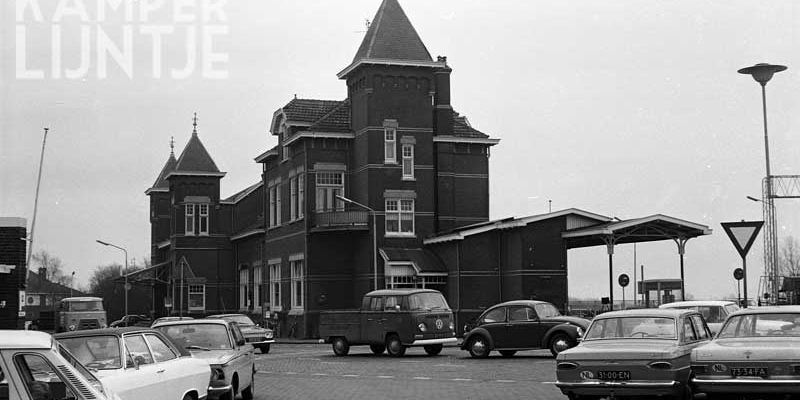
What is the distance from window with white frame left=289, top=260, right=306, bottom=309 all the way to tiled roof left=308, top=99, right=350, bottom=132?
7156 millimetres

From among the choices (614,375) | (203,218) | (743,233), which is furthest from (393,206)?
(614,375)

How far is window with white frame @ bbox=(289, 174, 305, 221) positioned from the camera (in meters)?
56.4

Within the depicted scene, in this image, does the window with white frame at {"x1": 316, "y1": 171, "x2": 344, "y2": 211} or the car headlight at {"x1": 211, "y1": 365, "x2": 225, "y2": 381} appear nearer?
the car headlight at {"x1": 211, "y1": 365, "x2": 225, "y2": 381}

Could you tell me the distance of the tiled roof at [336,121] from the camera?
55.0 metres

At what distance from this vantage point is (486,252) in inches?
2009

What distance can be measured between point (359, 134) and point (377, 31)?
5.26 m

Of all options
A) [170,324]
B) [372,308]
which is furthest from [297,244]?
[170,324]

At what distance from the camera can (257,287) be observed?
68062 millimetres

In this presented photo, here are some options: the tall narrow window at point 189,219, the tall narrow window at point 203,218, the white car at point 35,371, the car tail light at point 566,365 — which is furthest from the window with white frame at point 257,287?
the white car at point 35,371

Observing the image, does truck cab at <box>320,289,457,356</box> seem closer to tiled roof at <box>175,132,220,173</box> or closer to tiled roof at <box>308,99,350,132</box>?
tiled roof at <box>308,99,350,132</box>

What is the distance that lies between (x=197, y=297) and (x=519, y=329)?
1888 inches

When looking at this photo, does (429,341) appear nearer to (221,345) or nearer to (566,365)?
(221,345)

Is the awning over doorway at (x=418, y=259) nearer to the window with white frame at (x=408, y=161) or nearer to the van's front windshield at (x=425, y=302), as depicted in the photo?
the window with white frame at (x=408, y=161)

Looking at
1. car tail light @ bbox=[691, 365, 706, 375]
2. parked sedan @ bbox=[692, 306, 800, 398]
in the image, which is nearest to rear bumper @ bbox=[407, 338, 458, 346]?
parked sedan @ bbox=[692, 306, 800, 398]
